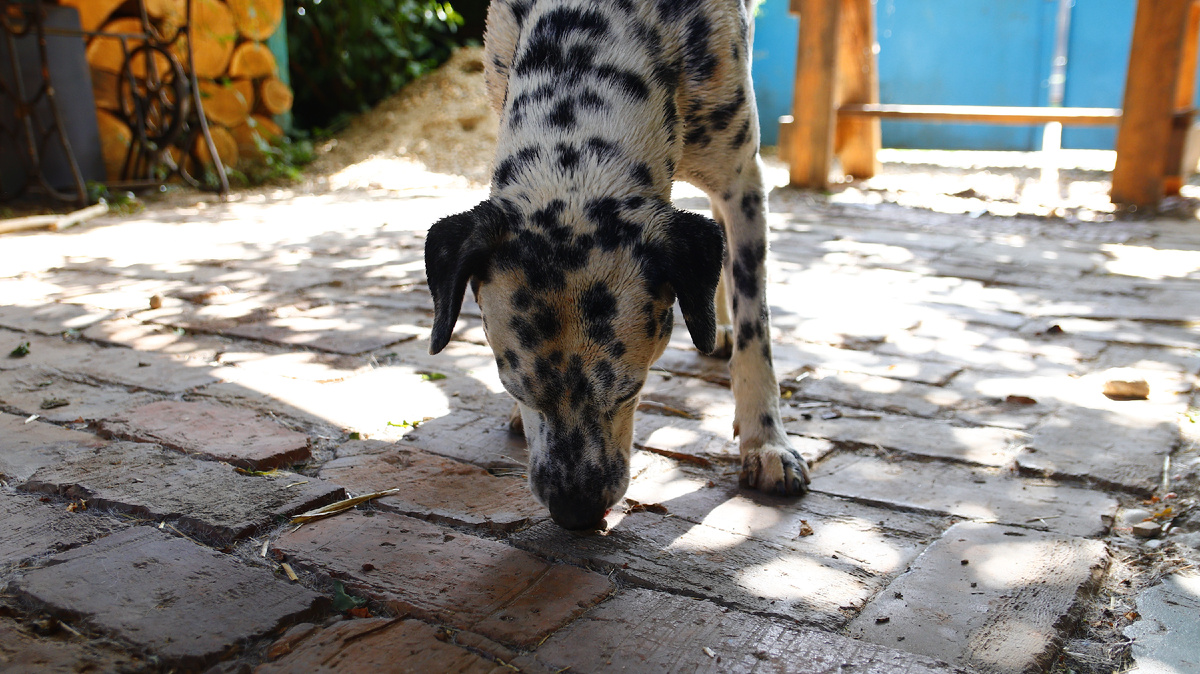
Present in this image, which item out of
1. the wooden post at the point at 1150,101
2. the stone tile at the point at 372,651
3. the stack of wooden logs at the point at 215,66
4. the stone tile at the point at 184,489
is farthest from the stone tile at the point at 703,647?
the stack of wooden logs at the point at 215,66

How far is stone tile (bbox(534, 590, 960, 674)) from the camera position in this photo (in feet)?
5.63

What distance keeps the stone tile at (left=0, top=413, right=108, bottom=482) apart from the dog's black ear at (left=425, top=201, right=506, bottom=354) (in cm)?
126

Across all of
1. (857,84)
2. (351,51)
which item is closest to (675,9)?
(857,84)

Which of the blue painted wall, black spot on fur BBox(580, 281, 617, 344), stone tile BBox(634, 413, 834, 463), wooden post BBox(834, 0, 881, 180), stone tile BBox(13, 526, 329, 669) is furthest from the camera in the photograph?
the blue painted wall

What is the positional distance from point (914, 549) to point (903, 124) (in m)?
12.3

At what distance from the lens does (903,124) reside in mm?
13336

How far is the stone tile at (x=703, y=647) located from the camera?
1.72 m

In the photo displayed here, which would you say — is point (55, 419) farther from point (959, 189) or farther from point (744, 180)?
point (959, 189)

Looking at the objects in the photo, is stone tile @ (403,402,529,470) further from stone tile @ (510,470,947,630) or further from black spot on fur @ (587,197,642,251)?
black spot on fur @ (587,197,642,251)

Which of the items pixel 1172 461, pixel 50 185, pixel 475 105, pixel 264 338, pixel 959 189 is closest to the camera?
pixel 1172 461

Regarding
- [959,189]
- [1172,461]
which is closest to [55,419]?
[1172,461]

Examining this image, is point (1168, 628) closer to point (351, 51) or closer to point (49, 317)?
point (49, 317)

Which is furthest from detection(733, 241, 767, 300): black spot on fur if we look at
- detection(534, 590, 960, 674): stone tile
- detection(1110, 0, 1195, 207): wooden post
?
detection(1110, 0, 1195, 207): wooden post

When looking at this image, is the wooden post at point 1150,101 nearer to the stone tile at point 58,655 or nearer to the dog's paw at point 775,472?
the dog's paw at point 775,472
